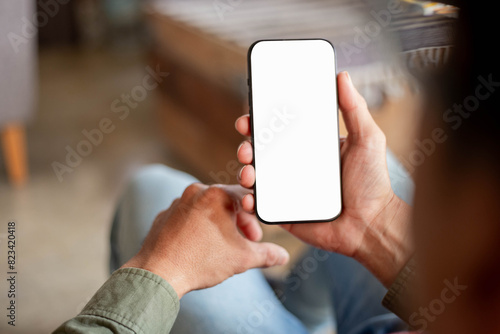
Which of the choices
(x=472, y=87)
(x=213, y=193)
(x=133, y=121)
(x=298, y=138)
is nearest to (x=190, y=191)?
(x=213, y=193)

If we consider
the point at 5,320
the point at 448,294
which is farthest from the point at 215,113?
the point at 448,294

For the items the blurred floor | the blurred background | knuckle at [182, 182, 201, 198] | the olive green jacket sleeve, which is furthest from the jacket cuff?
the blurred floor

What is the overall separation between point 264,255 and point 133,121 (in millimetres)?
1513

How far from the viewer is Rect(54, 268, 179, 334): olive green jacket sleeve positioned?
43 centimetres

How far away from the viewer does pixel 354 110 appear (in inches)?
22.2

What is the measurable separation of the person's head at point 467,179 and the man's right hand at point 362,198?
39 cm

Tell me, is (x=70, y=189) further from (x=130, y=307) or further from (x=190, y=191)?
(x=130, y=307)

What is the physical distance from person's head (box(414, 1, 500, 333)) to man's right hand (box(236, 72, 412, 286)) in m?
0.39

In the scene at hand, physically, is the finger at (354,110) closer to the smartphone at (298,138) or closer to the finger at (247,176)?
the smartphone at (298,138)

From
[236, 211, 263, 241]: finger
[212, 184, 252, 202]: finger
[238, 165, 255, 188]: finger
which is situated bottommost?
[236, 211, 263, 241]: finger

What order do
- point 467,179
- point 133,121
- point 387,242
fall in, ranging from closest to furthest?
point 467,179, point 387,242, point 133,121

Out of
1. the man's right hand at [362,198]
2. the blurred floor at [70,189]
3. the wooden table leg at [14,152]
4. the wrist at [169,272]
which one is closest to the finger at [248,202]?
the man's right hand at [362,198]

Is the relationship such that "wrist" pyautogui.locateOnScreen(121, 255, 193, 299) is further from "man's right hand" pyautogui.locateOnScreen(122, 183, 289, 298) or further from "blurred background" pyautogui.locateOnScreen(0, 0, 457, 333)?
"blurred background" pyautogui.locateOnScreen(0, 0, 457, 333)

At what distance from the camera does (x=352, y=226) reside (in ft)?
1.92
